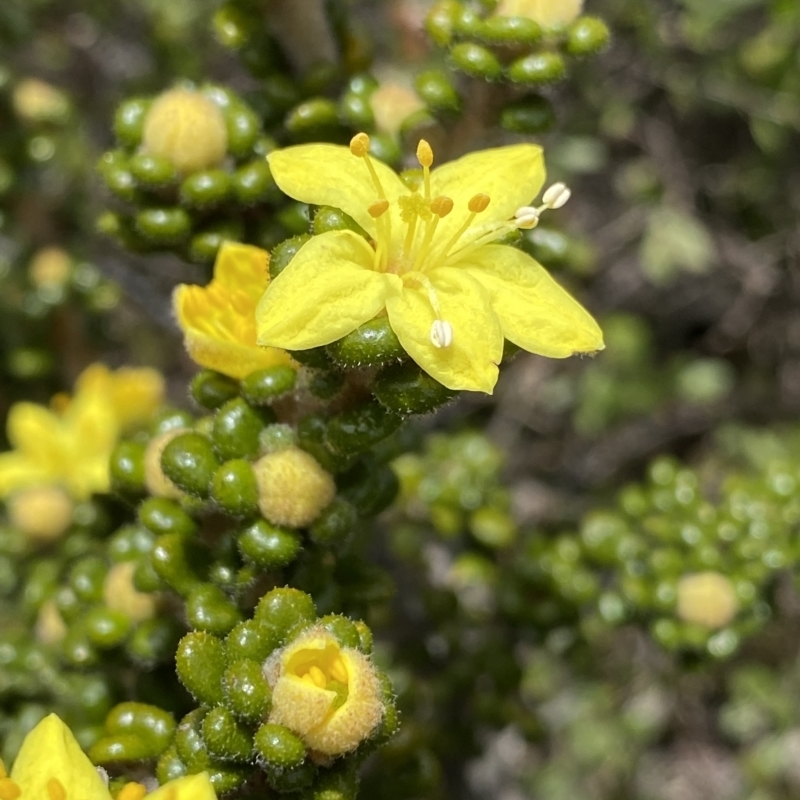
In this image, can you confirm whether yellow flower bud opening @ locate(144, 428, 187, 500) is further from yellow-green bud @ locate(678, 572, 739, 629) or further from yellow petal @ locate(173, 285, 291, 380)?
yellow-green bud @ locate(678, 572, 739, 629)

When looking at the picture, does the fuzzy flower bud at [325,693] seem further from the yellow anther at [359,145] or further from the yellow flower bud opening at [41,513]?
the yellow flower bud opening at [41,513]

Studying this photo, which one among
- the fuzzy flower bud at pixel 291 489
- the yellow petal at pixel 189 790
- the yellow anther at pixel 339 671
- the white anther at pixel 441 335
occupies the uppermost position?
the white anther at pixel 441 335

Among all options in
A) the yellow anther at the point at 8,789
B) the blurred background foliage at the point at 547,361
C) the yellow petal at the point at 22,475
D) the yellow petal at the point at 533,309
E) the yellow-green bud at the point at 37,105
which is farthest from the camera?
the yellow-green bud at the point at 37,105

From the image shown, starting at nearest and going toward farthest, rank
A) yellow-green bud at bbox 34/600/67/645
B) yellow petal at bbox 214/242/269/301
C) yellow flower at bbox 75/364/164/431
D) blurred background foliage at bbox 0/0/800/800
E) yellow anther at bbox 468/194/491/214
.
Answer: yellow anther at bbox 468/194/491/214 < yellow petal at bbox 214/242/269/301 < blurred background foliage at bbox 0/0/800/800 < yellow-green bud at bbox 34/600/67/645 < yellow flower at bbox 75/364/164/431

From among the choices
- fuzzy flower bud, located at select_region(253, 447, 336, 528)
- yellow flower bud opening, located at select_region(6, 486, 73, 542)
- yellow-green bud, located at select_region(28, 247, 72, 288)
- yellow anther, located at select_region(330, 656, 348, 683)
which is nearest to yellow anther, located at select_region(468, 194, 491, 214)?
fuzzy flower bud, located at select_region(253, 447, 336, 528)

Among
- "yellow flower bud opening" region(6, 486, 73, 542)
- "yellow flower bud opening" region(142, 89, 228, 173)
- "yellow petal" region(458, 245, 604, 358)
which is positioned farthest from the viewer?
"yellow flower bud opening" region(6, 486, 73, 542)

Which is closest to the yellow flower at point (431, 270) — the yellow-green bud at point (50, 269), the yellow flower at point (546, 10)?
the yellow flower at point (546, 10)
